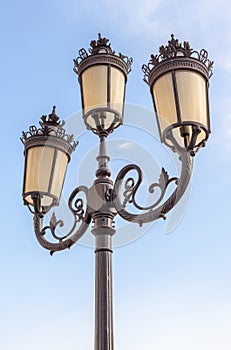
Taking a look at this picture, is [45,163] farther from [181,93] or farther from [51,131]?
[181,93]

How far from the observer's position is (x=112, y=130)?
367 centimetres

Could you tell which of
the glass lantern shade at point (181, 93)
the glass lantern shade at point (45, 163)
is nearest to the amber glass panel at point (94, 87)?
the glass lantern shade at point (181, 93)

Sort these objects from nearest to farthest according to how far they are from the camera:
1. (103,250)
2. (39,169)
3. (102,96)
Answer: (103,250), (102,96), (39,169)

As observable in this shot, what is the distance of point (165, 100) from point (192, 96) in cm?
17

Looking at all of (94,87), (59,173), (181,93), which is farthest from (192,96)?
(59,173)

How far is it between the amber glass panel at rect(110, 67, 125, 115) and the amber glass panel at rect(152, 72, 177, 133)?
284 mm

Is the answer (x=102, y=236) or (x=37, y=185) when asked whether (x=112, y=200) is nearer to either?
(x=102, y=236)

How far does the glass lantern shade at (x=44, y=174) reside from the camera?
13.2 feet

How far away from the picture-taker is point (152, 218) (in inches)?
124

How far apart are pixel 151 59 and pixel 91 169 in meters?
0.89

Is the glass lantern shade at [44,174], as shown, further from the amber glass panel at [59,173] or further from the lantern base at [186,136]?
the lantern base at [186,136]

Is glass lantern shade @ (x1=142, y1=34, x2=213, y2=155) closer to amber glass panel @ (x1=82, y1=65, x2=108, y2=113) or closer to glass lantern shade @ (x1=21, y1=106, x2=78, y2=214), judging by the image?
amber glass panel @ (x1=82, y1=65, x2=108, y2=113)

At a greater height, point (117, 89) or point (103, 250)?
point (117, 89)

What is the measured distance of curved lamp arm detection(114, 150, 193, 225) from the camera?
10.3 feet
